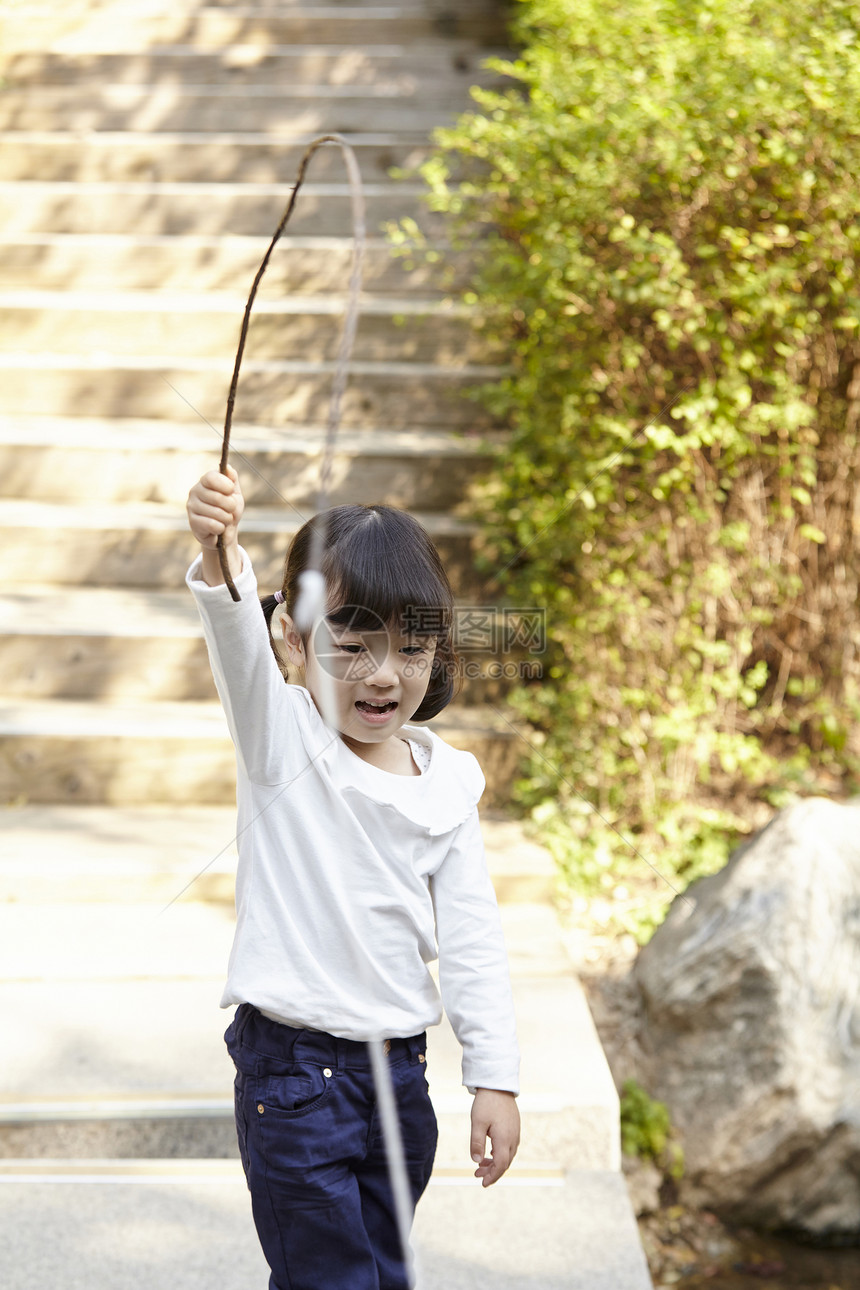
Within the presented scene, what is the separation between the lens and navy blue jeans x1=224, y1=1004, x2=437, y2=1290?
4.09 feet

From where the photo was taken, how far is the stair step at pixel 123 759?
10.4 ft

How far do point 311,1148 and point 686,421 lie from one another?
228cm

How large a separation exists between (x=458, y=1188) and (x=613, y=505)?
1764 mm

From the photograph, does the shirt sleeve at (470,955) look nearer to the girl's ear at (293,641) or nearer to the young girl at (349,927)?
the young girl at (349,927)

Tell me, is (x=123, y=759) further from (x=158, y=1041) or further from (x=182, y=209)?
(x=182, y=209)

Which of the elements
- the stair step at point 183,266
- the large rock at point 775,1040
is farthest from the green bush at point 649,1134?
the stair step at point 183,266

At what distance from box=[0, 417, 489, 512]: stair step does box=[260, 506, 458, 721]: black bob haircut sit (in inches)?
99.1

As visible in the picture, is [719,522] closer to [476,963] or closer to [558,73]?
[558,73]

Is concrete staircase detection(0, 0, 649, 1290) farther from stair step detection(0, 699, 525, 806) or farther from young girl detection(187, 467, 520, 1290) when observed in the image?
young girl detection(187, 467, 520, 1290)

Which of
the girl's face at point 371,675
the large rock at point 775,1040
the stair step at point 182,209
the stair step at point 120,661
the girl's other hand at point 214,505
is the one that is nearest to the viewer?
the girl's other hand at point 214,505

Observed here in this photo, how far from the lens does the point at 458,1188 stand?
2070mm

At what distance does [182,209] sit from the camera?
194 inches

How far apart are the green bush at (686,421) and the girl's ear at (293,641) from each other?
1.67 meters

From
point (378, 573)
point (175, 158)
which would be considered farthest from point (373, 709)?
point (175, 158)
